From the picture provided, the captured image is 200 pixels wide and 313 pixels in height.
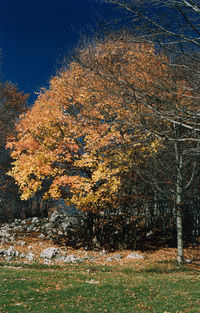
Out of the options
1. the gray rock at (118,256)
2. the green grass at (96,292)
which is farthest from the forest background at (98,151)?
the green grass at (96,292)

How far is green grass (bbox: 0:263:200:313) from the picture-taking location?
643cm

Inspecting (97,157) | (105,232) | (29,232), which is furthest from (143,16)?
(29,232)

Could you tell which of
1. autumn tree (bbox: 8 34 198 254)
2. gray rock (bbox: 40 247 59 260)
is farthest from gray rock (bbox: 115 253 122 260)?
gray rock (bbox: 40 247 59 260)

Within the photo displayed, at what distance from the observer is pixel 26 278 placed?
8.93 m

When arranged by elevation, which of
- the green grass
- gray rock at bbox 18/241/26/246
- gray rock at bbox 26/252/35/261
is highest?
gray rock at bbox 18/241/26/246

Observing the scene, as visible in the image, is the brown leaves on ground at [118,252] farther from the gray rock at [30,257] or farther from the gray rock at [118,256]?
the gray rock at [30,257]

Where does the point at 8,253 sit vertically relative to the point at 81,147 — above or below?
below

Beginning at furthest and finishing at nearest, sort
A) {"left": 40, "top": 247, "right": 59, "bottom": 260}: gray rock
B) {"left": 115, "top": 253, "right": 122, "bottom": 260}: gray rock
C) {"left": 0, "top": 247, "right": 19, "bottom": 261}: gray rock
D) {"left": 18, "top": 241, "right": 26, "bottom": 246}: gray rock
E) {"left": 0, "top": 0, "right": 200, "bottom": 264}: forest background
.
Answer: {"left": 18, "top": 241, "right": 26, "bottom": 246}: gray rock → {"left": 0, "top": 247, "right": 19, "bottom": 261}: gray rock → {"left": 40, "top": 247, "right": 59, "bottom": 260}: gray rock → {"left": 115, "top": 253, "right": 122, "bottom": 260}: gray rock → {"left": 0, "top": 0, "right": 200, "bottom": 264}: forest background

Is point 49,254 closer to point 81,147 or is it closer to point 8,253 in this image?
point 8,253

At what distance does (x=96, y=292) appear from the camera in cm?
752

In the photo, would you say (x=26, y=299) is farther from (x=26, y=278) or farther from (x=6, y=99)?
(x=6, y=99)

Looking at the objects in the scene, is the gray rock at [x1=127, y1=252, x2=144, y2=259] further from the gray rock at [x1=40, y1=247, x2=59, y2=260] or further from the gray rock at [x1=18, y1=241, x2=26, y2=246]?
the gray rock at [x1=18, y1=241, x2=26, y2=246]

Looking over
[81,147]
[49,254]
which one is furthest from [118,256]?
[81,147]

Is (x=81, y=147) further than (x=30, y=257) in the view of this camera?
Yes
